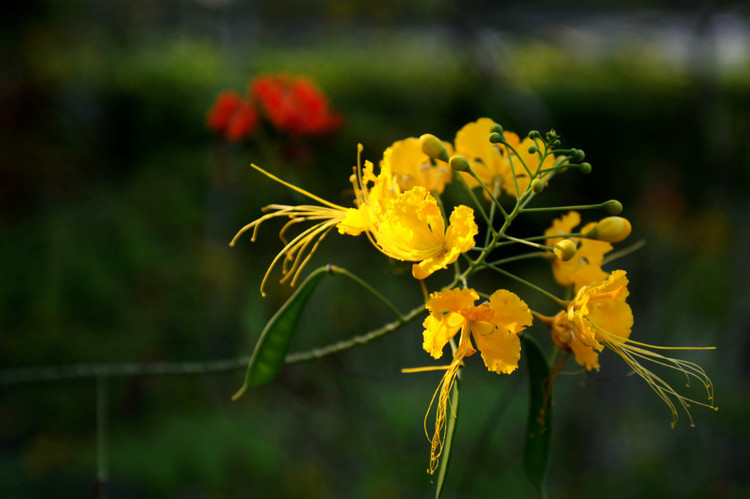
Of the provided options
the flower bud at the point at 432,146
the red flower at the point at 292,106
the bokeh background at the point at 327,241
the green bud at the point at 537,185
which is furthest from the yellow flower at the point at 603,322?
the red flower at the point at 292,106

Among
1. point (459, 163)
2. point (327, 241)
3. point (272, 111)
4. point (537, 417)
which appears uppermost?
point (459, 163)

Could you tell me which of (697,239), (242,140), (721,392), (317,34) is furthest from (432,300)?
(317,34)

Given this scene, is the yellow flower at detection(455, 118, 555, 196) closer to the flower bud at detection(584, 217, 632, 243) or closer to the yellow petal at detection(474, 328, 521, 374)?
the flower bud at detection(584, 217, 632, 243)

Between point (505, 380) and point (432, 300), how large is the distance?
2736 mm

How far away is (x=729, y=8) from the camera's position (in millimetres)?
2977

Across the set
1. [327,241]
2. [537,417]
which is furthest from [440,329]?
[327,241]

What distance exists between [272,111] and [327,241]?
1.95 m

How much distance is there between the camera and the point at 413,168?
3.09ft

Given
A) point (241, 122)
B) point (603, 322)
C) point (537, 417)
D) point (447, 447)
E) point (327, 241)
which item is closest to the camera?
point (447, 447)

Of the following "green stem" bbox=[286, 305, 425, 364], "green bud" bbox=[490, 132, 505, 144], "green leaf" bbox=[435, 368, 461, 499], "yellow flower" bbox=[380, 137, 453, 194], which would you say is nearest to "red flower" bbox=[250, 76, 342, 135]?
"yellow flower" bbox=[380, 137, 453, 194]

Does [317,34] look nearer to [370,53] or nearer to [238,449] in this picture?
[370,53]

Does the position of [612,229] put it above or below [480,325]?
above

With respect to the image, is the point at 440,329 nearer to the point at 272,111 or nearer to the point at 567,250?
the point at 567,250

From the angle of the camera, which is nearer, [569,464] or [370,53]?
[569,464]
